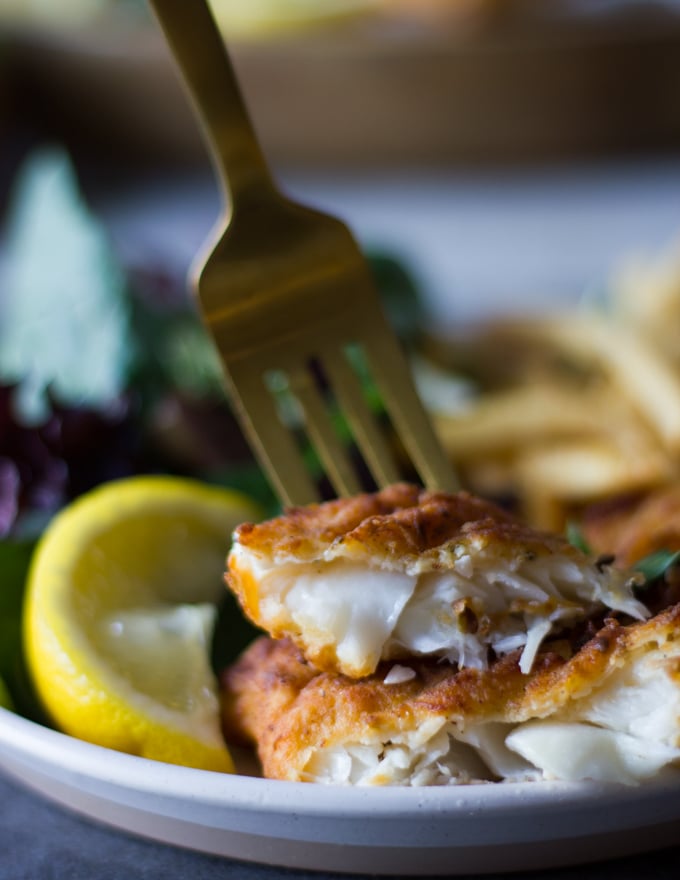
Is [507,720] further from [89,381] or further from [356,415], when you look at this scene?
[89,381]

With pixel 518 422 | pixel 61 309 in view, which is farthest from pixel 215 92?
pixel 61 309

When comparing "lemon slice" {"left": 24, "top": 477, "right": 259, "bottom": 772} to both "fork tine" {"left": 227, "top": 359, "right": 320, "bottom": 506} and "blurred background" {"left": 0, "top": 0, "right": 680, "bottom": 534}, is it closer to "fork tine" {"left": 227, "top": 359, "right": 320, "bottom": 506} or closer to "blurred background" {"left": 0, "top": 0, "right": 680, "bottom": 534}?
"fork tine" {"left": 227, "top": 359, "right": 320, "bottom": 506}

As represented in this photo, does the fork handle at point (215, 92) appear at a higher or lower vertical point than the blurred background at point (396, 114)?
higher

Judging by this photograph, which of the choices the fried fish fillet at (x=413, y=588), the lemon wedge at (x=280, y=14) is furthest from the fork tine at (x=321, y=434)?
the lemon wedge at (x=280, y=14)

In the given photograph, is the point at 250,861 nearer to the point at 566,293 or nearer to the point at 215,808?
the point at 215,808

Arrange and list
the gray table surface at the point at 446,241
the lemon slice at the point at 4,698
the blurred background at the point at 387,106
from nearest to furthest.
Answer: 1. the gray table surface at the point at 446,241
2. the lemon slice at the point at 4,698
3. the blurred background at the point at 387,106

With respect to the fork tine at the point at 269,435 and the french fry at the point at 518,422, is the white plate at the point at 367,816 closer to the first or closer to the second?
the fork tine at the point at 269,435

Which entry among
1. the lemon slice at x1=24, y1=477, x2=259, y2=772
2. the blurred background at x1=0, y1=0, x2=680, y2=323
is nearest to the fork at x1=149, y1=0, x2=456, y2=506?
the lemon slice at x1=24, y1=477, x2=259, y2=772
